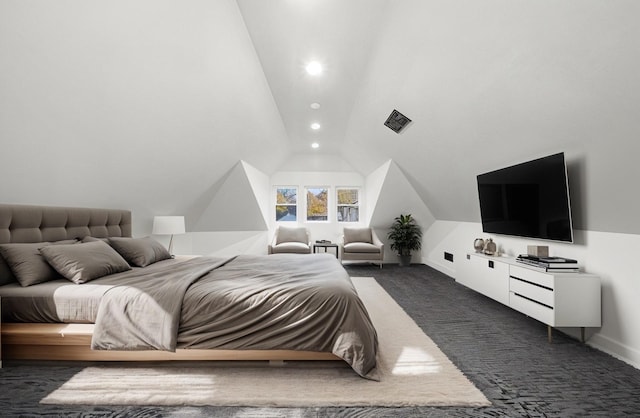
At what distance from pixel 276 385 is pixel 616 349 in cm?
255

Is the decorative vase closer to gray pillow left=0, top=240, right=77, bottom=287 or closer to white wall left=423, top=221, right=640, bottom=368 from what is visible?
white wall left=423, top=221, right=640, bottom=368

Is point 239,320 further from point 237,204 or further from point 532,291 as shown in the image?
point 237,204

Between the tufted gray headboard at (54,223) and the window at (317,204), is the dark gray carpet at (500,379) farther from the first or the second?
the window at (317,204)

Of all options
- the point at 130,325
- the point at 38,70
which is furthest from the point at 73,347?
the point at 38,70

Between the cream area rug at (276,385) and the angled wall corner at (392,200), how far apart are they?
3.92 metres

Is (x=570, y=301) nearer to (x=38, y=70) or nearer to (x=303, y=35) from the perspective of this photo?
(x=303, y=35)

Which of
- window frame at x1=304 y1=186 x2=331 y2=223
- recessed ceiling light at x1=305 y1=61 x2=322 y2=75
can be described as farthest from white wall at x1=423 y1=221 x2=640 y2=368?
window frame at x1=304 y1=186 x2=331 y2=223

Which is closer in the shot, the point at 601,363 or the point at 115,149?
the point at 601,363

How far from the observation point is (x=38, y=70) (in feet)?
6.48

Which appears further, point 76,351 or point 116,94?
point 116,94

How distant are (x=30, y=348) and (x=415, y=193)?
5610 mm

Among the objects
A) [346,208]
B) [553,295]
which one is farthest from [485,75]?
[346,208]

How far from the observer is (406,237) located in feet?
21.2

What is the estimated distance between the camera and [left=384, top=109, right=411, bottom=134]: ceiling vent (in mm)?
4090
